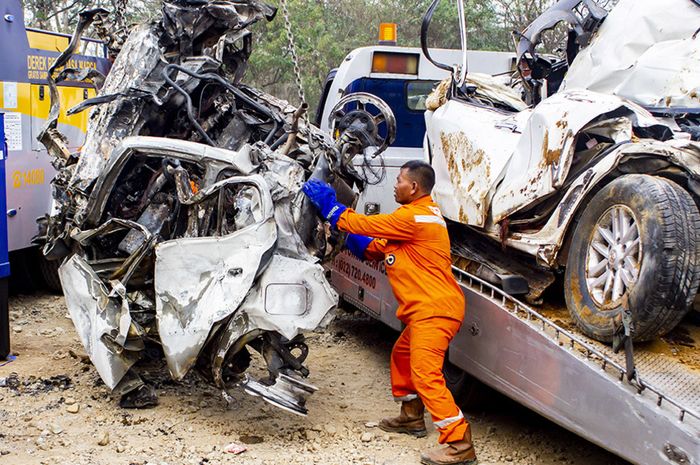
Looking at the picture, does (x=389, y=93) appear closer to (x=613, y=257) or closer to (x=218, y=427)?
(x=218, y=427)

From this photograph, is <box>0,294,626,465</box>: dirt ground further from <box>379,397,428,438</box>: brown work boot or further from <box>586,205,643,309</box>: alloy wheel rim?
<box>586,205,643,309</box>: alloy wheel rim

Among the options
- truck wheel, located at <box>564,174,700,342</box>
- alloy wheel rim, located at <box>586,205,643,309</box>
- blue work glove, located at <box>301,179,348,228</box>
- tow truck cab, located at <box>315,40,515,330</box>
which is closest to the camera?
truck wheel, located at <box>564,174,700,342</box>

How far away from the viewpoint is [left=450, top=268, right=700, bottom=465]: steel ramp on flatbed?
11.2ft

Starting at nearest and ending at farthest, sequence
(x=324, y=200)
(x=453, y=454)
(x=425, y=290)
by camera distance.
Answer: (x=453, y=454), (x=425, y=290), (x=324, y=200)

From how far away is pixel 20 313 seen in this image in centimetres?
765

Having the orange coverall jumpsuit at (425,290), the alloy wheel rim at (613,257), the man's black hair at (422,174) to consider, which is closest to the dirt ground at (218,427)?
the orange coverall jumpsuit at (425,290)

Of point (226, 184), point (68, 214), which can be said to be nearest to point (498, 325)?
point (226, 184)

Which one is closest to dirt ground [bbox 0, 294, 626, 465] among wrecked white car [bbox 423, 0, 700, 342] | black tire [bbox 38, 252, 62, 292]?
wrecked white car [bbox 423, 0, 700, 342]

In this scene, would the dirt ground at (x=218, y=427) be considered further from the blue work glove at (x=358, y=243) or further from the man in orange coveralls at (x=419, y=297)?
the blue work glove at (x=358, y=243)

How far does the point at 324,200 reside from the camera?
480 cm

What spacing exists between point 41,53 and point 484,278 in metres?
4.98

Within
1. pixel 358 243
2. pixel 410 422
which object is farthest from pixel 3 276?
pixel 410 422

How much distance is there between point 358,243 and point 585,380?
1822 millimetres

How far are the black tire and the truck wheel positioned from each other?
5.55 meters
